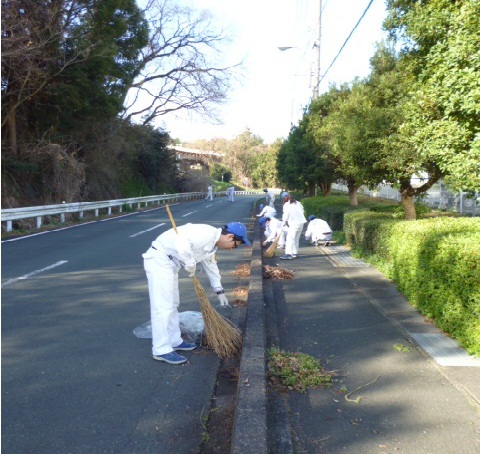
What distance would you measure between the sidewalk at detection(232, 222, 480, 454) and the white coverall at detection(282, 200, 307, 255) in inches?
156

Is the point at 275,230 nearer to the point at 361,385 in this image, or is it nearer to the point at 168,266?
the point at 168,266

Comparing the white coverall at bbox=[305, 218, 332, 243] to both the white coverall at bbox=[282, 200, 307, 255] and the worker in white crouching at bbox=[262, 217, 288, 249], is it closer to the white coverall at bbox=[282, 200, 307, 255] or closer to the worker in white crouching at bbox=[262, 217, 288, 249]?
the worker in white crouching at bbox=[262, 217, 288, 249]

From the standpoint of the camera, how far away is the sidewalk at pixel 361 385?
3416 millimetres

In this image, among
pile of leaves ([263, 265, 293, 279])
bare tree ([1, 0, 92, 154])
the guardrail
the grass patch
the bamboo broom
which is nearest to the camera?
the bamboo broom

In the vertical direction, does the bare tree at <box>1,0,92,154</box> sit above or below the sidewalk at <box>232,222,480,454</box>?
above

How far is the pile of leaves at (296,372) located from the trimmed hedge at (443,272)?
1.67 metres

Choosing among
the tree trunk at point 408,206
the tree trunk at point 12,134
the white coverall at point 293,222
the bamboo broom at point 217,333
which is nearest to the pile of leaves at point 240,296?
the bamboo broom at point 217,333

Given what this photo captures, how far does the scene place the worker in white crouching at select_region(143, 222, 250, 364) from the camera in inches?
188

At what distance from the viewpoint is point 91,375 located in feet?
14.6

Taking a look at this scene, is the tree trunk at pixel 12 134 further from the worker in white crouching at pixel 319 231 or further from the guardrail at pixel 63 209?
the worker in white crouching at pixel 319 231

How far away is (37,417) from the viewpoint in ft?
11.9

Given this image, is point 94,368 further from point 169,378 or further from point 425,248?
point 425,248

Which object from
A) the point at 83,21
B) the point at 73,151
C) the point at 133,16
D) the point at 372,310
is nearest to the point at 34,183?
the point at 73,151

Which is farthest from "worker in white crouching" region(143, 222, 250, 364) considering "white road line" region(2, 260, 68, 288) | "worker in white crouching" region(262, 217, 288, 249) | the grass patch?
"worker in white crouching" region(262, 217, 288, 249)
